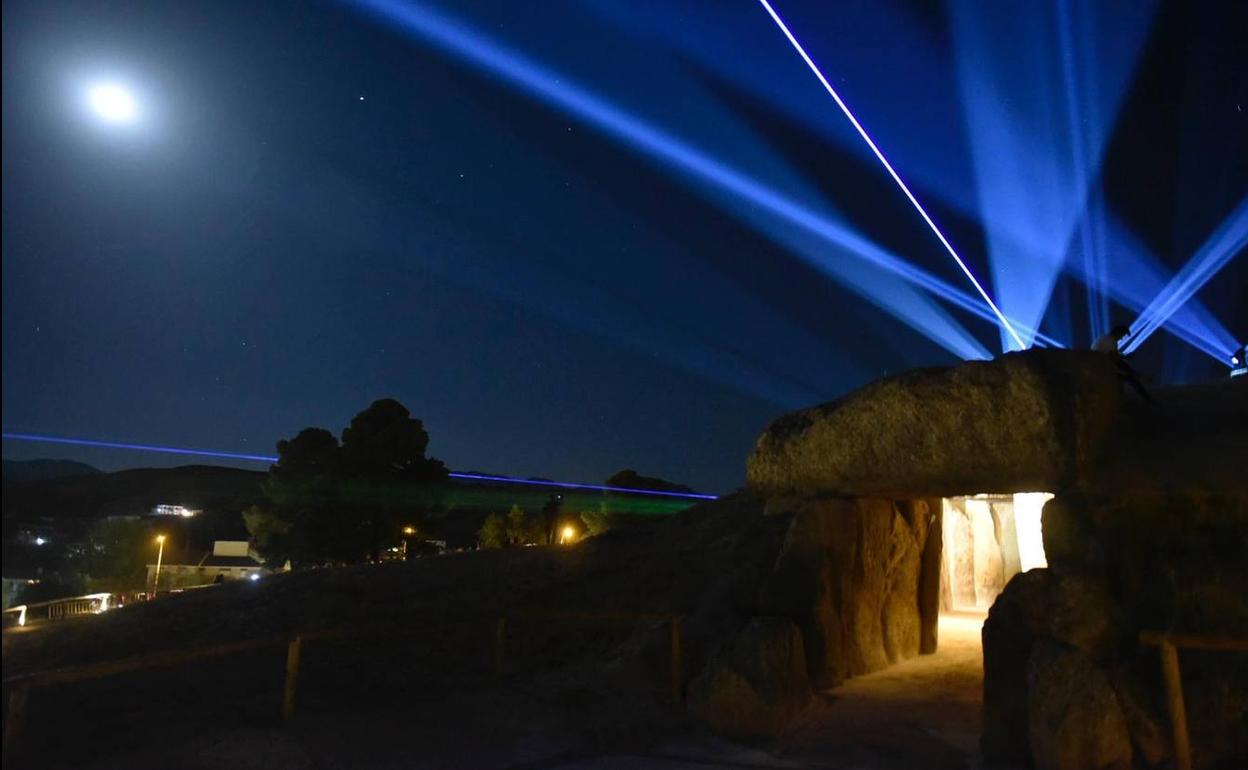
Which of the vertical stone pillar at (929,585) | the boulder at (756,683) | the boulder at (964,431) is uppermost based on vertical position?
the boulder at (964,431)

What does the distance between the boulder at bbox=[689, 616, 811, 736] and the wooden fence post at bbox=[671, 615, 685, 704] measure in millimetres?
293

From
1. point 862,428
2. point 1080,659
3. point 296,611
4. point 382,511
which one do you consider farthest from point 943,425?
point 382,511

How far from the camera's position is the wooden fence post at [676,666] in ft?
32.4

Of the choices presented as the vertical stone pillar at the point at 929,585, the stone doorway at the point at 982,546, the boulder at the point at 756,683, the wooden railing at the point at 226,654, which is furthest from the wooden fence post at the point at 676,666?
the stone doorway at the point at 982,546

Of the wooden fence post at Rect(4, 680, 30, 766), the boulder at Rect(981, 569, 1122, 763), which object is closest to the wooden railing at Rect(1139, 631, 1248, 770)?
the boulder at Rect(981, 569, 1122, 763)

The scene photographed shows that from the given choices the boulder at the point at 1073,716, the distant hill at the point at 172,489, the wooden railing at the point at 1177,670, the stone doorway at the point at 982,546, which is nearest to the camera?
the wooden railing at the point at 1177,670

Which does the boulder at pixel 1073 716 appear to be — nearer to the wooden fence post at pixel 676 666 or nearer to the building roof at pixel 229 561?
the wooden fence post at pixel 676 666

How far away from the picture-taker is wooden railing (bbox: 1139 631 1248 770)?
275 inches

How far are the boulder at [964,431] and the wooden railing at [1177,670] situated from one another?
1976mm

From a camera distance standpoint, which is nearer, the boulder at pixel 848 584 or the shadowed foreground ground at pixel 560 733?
the shadowed foreground ground at pixel 560 733

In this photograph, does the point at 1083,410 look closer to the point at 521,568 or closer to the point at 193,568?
the point at 521,568

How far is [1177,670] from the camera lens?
23.4ft

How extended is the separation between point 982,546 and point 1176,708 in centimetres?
1238

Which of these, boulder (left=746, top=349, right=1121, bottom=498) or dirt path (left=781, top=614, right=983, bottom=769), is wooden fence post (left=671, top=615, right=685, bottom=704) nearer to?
dirt path (left=781, top=614, right=983, bottom=769)
